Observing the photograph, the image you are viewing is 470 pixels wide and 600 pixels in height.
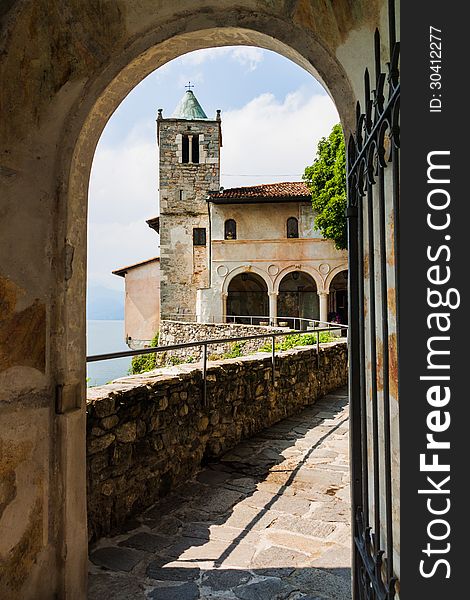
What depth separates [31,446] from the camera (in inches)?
94.2

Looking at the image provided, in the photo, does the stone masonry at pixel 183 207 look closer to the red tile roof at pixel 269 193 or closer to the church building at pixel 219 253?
the church building at pixel 219 253

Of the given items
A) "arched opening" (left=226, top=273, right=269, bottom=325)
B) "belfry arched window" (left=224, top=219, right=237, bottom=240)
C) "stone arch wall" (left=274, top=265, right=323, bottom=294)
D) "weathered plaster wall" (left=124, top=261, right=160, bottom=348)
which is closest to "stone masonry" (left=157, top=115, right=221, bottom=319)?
"arched opening" (left=226, top=273, right=269, bottom=325)

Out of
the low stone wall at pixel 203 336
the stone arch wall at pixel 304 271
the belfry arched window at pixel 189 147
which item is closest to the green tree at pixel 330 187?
the stone arch wall at pixel 304 271

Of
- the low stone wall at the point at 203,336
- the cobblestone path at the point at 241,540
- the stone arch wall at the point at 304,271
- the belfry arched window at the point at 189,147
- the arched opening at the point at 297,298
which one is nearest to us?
the cobblestone path at the point at 241,540

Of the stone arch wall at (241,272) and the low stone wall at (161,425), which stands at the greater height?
the stone arch wall at (241,272)

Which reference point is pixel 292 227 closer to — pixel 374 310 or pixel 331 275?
pixel 331 275

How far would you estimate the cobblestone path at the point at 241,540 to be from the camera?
276 centimetres

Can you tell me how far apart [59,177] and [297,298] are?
2546 cm

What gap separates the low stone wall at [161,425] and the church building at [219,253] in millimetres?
15699

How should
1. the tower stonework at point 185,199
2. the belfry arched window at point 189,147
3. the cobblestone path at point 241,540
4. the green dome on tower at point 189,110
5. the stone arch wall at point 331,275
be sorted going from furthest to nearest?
the green dome on tower at point 189,110, the belfry arched window at point 189,147, the tower stonework at point 185,199, the stone arch wall at point 331,275, the cobblestone path at point 241,540

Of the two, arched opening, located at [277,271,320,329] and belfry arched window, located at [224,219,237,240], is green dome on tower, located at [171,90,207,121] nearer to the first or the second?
belfry arched window, located at [224,219,237,240]

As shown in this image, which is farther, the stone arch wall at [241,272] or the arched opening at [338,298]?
the arched opening at [338,298]

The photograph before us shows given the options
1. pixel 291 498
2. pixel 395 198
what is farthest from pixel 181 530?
pixel 395 198

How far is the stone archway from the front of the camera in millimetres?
2248
